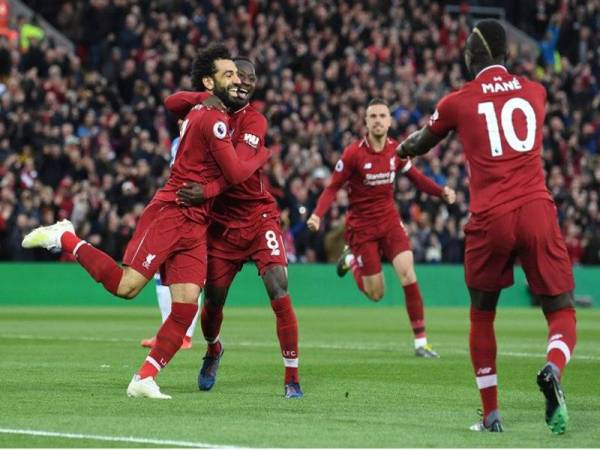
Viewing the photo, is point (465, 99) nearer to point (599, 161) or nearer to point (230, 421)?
point (230, 421)

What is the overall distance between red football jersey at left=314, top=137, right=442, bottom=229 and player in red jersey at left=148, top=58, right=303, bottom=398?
16.5ft

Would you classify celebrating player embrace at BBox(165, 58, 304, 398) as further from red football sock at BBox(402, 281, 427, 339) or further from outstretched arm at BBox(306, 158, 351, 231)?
outstretched arm at BBox(306, 158, 351, 231)

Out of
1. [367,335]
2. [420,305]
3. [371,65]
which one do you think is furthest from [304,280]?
[420,305]

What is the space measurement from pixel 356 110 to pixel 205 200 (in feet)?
75.2

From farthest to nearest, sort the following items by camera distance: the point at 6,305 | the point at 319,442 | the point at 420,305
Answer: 1. the point at 6,305
2. the point at 420,305
3. the point at 319,442

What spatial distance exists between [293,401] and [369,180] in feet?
21.7

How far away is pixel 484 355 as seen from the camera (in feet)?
28.6

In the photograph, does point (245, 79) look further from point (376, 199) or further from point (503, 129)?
point (376, 199)

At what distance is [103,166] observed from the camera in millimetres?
28078

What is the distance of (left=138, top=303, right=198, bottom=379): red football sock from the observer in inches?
405

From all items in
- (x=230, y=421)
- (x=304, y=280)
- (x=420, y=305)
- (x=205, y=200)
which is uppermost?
(x=205, y=200)

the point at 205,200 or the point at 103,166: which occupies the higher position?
the point at 205,200

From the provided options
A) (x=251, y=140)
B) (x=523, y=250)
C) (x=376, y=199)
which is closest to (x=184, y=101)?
(x=251, y=140)

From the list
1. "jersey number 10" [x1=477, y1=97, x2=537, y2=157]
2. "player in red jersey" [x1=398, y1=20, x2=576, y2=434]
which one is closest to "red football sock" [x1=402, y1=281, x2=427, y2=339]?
"player in red jersey" [x1=398, y1=20, x2=576, y2=434]
